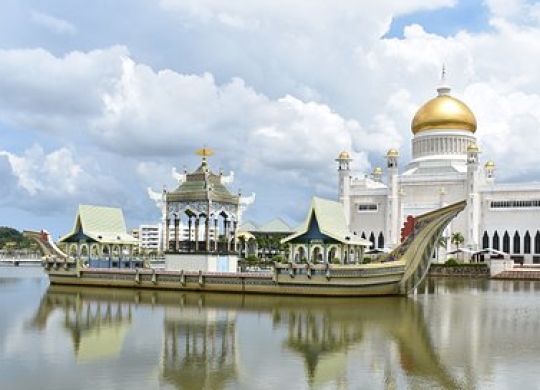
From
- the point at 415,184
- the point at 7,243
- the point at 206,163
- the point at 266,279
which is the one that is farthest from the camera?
the point at 7,243

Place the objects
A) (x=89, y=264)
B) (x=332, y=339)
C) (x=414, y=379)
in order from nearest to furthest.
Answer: (x=414, y=379)
(x=332, y=339)
(x=89, y=264)

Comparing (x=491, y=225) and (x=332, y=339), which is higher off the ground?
(x=491, y=225)

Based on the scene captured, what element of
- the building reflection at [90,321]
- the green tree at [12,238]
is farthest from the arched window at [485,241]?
the green tree at [12,238]

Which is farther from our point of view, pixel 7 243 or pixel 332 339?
pixel 7 243

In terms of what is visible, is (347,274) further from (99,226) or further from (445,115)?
(445,115)

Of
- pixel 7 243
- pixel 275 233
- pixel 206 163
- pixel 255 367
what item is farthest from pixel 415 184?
pixel 7 243

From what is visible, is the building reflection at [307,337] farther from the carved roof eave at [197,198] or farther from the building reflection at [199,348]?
the carved roof eave at [197,198]

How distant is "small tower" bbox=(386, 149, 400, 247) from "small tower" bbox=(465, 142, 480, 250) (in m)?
6.75

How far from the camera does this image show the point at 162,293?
32156mm

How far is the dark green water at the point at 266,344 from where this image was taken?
13.2 meters

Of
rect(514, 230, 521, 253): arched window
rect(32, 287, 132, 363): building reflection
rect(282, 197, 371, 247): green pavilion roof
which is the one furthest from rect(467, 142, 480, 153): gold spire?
rect(32, 287, 132, 363): building reflection

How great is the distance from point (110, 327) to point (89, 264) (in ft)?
63.5

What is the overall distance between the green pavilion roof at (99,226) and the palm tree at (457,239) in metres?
34.1

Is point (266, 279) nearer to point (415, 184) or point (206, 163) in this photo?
point (206, 163)
